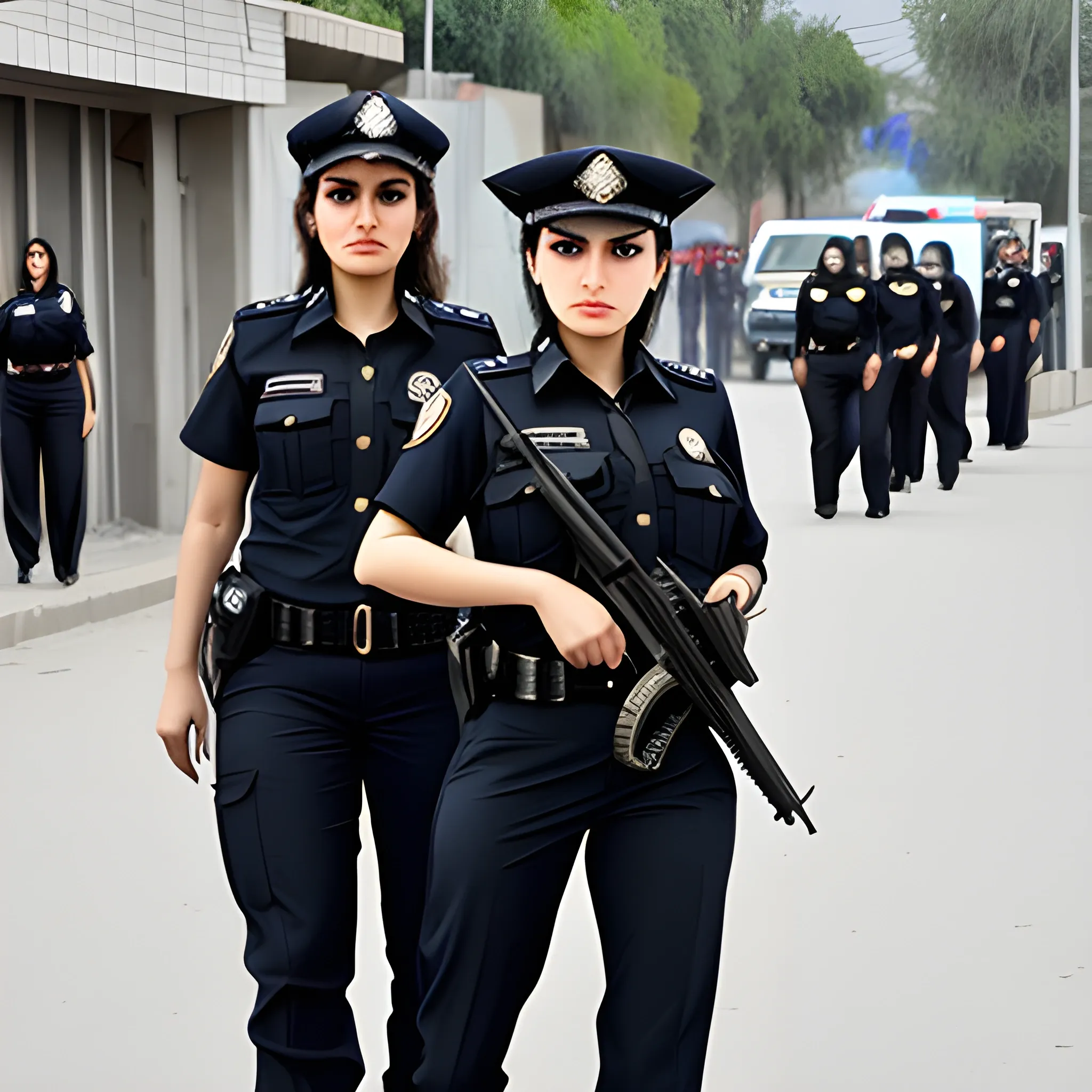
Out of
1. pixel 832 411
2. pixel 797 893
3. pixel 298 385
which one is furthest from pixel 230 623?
pixel 832 411

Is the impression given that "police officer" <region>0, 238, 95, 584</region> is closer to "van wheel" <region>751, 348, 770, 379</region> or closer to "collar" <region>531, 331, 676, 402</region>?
"collar" <region>531, 331, 676, 402</region>

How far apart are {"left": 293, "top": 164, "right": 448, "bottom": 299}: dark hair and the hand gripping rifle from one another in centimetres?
61

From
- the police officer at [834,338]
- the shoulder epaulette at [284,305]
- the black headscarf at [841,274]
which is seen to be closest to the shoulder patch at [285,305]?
the shoulder epaulette at [284,305]

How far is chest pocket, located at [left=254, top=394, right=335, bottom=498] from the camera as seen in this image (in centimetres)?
275

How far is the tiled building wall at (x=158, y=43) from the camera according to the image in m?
9.66

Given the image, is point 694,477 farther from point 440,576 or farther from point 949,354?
point 949,354

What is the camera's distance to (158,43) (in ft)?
35.3

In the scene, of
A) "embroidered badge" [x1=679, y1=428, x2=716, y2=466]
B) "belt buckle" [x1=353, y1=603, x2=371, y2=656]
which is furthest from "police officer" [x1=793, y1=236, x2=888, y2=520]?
"embroidered badge" [x1=679, y1=428, x2=716, y2=466]

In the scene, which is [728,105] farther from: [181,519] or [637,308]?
[637,308]

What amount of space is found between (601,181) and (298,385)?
27.7 inches

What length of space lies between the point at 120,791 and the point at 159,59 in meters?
6.31

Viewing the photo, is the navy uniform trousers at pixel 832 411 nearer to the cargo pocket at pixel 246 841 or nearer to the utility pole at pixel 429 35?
the cargo pocket at pixel 246 841

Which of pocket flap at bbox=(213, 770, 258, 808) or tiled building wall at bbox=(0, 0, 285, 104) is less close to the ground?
tiled building wall at bbox=(0, 0, 285, 104)

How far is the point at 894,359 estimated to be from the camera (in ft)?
42.3
